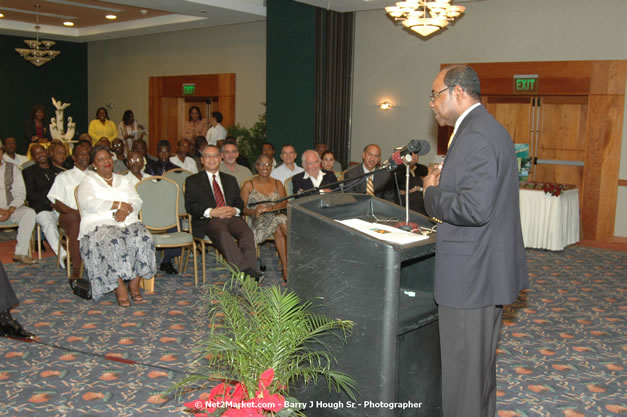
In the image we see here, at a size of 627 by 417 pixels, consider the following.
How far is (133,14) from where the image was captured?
14703 mm

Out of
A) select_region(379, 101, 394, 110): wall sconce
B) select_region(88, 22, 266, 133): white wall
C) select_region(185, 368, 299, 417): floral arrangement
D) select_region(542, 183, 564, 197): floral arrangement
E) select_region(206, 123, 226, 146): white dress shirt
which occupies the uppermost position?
select_region(88, 22, 266, 133): white wall

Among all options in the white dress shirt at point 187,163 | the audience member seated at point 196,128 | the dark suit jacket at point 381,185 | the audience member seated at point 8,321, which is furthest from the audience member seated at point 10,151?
the audience member seated at point 196,128

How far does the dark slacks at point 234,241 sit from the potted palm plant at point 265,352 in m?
3.29

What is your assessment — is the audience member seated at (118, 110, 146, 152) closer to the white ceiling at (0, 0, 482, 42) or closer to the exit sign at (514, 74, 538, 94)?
the white ceiling at (0, 0, 482, 42)

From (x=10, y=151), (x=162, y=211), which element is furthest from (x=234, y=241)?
(x=10, y=151)

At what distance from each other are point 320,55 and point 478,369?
9836 millimetres

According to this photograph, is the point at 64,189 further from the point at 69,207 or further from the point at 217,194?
the point at 217,194

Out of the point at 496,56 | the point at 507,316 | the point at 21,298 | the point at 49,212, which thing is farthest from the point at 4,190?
the point at 496,56

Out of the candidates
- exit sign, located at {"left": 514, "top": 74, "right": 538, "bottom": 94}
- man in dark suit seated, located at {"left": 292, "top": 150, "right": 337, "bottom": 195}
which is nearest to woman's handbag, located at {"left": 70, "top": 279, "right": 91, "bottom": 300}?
man in dark suit seated, located at {"left": 292, "top": 150, "right": 337, "bottom": 195}

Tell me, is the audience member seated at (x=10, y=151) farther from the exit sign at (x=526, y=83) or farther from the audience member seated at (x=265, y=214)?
the exit sign at (x=526, y=83)

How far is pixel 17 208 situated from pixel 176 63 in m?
9.70

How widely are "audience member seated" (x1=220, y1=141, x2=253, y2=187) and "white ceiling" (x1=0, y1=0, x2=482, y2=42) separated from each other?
14.5ft

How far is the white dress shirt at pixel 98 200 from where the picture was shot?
588 cm

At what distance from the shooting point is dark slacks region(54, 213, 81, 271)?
6.32 metres
